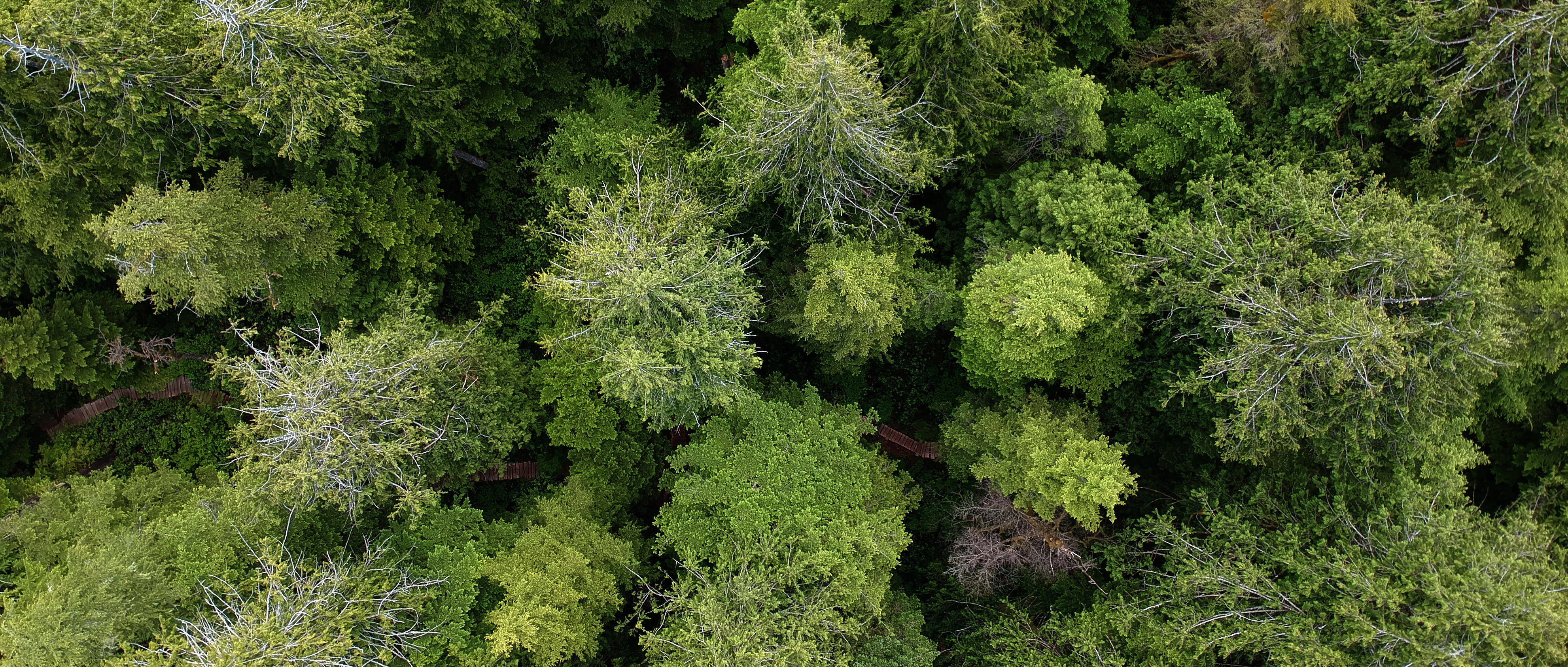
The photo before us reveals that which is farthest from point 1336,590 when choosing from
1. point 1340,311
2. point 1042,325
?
point 1042,325

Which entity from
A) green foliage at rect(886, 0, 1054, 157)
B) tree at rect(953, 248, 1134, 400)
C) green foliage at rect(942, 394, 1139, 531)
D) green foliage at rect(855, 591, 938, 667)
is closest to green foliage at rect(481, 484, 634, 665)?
green foliage at rect(855, 591, 938, 667)

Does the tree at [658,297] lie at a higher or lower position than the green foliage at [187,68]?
lower

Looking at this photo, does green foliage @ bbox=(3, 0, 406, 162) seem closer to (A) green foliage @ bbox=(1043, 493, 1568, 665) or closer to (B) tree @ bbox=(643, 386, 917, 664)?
(B) tree @ bbox=(643, 386, 917, 664)

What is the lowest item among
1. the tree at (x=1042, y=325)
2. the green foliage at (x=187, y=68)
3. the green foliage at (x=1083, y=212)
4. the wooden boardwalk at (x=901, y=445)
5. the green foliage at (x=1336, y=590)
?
the wooden boardwalk at (x=901, y=445)

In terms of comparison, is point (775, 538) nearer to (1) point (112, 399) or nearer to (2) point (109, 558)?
(2) point (109, 558)

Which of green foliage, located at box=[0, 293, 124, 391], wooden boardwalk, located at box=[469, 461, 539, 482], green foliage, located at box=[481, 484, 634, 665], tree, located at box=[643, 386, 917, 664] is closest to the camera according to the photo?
green foliage, located at box=[481, 484, 634, 665]

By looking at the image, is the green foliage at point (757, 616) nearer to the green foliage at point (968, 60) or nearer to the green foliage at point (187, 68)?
the green foliage at point (968, 60)

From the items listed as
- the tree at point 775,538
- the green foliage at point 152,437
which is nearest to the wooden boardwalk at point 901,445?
the tree at point 775,538
